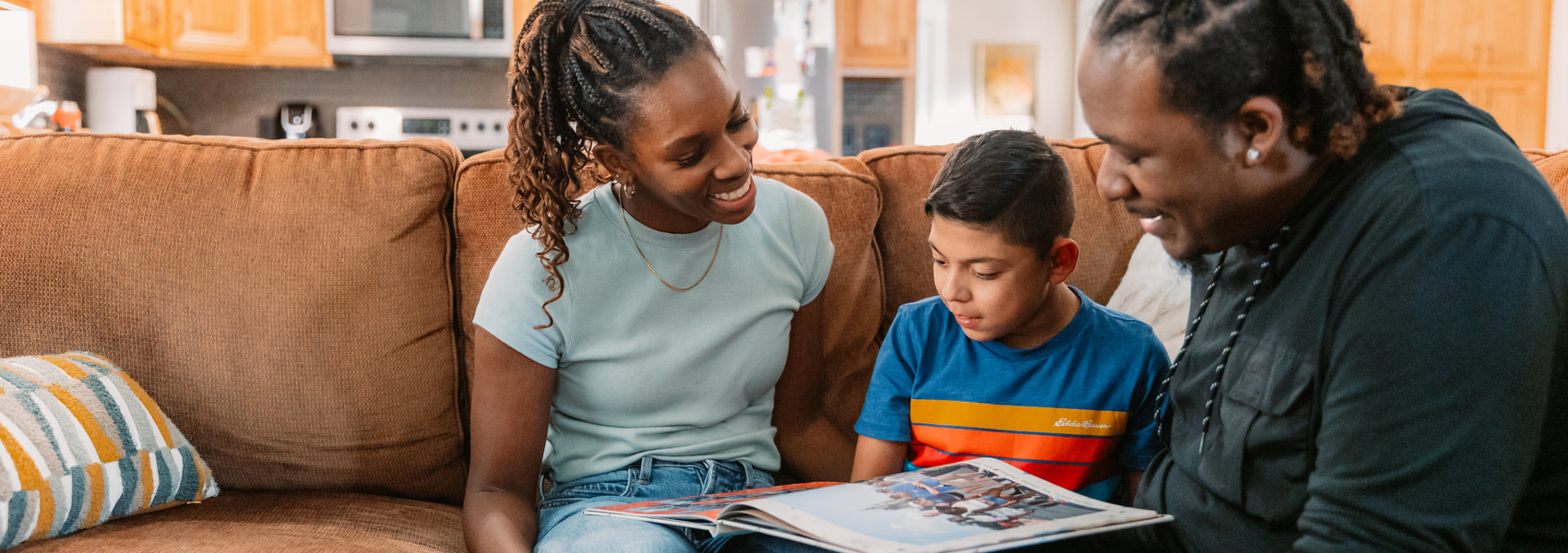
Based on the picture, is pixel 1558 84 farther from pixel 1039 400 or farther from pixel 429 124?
pixel 429 124

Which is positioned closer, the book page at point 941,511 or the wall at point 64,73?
the book page at point 941,511

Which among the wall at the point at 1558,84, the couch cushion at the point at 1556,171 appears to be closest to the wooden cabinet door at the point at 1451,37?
the wall at the point at 1558,84

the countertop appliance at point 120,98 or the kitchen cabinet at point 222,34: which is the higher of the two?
the kitchen cabinet at point 222,34

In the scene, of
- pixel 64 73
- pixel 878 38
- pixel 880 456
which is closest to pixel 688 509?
pixel 880 456

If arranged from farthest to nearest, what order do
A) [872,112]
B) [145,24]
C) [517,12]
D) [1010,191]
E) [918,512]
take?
1. [872,112]
2. [517,12]
3. [145,24]
4. [1010,191]
5. [918,512]

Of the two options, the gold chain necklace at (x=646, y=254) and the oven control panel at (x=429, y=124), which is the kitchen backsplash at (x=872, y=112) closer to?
the oven control panel at (x=429, y=124)

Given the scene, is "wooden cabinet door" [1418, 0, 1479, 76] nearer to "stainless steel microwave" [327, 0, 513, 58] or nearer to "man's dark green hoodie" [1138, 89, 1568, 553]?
"stainless steel microwave" [327, 0, 513, 58]

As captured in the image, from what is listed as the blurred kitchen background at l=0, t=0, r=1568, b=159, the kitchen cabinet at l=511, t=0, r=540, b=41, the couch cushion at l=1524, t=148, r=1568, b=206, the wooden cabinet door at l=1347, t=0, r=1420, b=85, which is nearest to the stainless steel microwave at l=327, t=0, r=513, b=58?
the blurred kitchen background at l=0, t=0, r=1568, b=159

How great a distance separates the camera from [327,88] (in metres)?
3.84

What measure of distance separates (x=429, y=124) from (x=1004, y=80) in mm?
3145

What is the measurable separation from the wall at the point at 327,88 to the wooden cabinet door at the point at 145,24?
35 centimetres

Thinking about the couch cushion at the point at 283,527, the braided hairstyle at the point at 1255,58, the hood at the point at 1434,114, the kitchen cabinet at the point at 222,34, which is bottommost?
the couch cushion at the point at 283,527

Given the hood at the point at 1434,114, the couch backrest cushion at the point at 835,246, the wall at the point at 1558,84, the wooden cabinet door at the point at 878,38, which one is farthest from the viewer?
the wooden cabinet door at the point at 878,38

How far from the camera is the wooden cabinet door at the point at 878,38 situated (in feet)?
15.6
